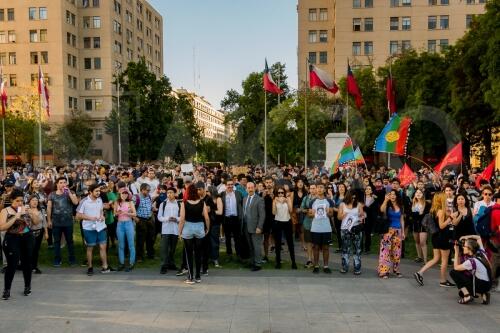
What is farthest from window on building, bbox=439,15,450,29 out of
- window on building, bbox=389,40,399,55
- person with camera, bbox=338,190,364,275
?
person with camera, bbox=338,190,364,275

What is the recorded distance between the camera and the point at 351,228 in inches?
411

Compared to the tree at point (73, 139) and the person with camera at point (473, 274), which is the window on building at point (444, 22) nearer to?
the tree at point (73, 139)

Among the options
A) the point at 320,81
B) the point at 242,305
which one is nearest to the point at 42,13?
the point at 320,81

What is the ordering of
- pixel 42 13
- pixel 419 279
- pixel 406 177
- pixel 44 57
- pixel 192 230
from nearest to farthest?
pixel 419 279
pixel 192 230
pixel 406 177
pixel 42 13
pixel 44 57

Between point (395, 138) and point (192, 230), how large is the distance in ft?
29.8

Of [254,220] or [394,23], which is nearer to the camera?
[254,220]

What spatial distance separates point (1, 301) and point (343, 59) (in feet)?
203

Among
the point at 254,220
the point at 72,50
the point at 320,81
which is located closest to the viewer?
the point at 254,220

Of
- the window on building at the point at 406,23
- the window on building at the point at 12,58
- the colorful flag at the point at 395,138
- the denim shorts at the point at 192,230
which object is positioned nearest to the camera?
the denim shorts at the point at 192,230

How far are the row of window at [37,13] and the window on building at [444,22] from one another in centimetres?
5293

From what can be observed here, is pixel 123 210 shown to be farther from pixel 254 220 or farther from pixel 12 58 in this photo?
pixel 12 58

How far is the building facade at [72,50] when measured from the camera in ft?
229

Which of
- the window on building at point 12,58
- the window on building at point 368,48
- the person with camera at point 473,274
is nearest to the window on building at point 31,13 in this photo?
the window on building at point 12,58

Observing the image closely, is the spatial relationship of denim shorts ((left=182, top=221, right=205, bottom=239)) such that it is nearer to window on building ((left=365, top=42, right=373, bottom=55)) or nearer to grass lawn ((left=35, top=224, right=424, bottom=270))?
grass lawn ((left=35, top=224, right=424, bottom=270))
